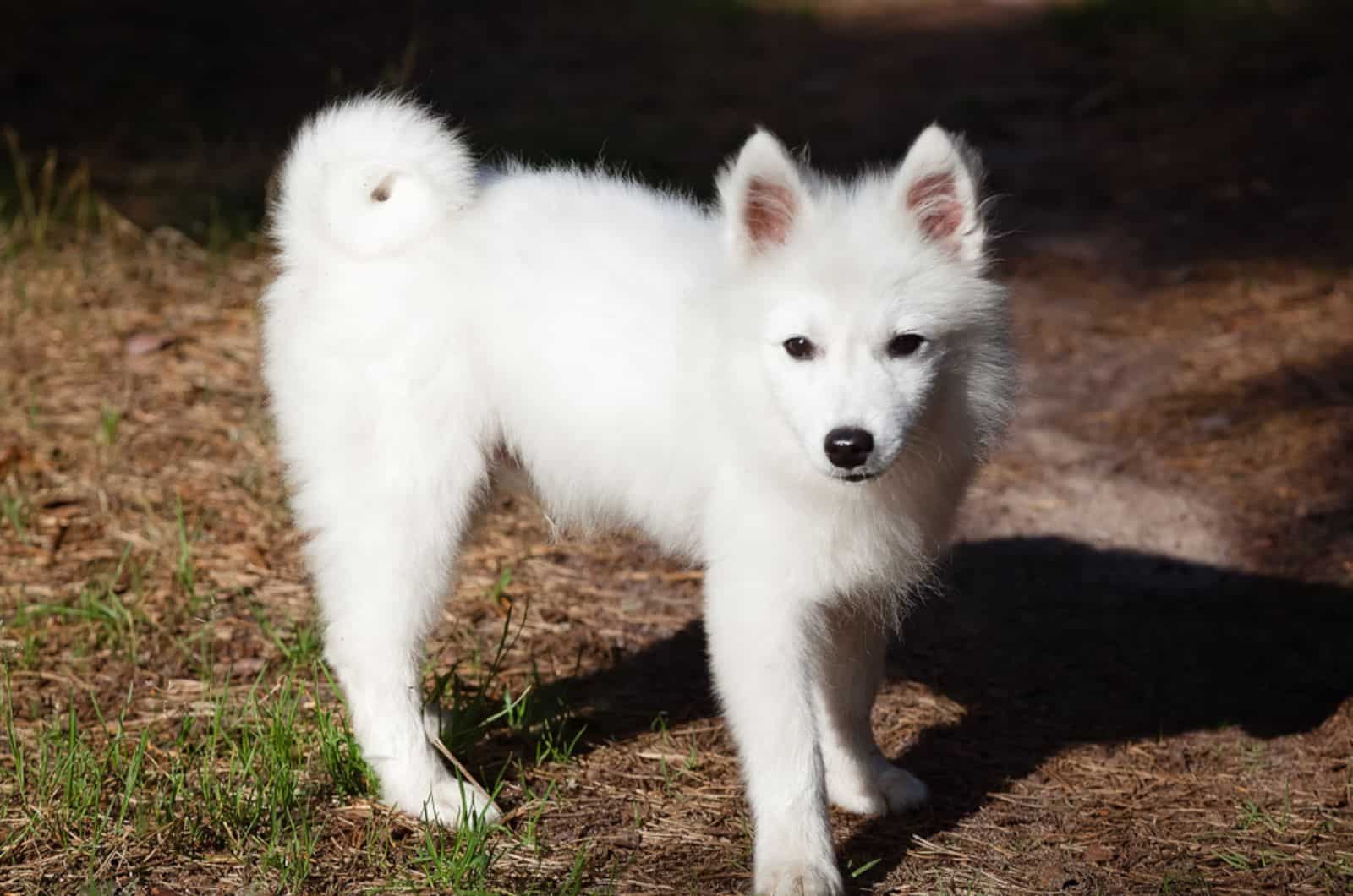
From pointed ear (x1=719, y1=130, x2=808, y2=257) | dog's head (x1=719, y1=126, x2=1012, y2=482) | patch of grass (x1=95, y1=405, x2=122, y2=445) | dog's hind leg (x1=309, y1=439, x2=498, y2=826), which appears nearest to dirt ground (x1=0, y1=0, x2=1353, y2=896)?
patch of grass (x1=95, y1=405, x2=122, y2=445)

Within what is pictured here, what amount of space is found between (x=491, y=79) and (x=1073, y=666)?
712 centimetres

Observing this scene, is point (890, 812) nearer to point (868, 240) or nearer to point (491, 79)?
point (868, 240)

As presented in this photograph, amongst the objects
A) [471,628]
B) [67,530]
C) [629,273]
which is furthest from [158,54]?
[629,273]

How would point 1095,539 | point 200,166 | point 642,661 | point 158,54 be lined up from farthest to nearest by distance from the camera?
point 158,54 → point 200,166 → point 1095,539 → point 642,661

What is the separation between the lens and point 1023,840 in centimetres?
338

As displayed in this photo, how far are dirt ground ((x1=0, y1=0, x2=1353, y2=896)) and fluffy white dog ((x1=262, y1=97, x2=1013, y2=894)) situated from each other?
34cm

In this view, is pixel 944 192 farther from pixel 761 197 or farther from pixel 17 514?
pixel 17 514

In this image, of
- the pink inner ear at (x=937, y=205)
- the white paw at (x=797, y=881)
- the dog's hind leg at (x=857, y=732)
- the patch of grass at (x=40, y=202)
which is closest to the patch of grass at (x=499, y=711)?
the dog's hind leg at (x=857, y=732)

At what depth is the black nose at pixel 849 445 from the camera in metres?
2.84

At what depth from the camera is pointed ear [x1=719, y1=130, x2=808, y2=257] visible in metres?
3.06

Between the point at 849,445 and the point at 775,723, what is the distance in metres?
0.64

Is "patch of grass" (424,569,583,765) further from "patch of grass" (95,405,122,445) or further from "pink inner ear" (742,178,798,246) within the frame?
"patch of grass" (95,405,122,445)

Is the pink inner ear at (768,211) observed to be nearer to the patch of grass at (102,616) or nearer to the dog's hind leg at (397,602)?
the dog's hind leg at (397,602)

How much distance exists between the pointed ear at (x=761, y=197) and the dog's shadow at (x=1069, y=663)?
4.65 feet
